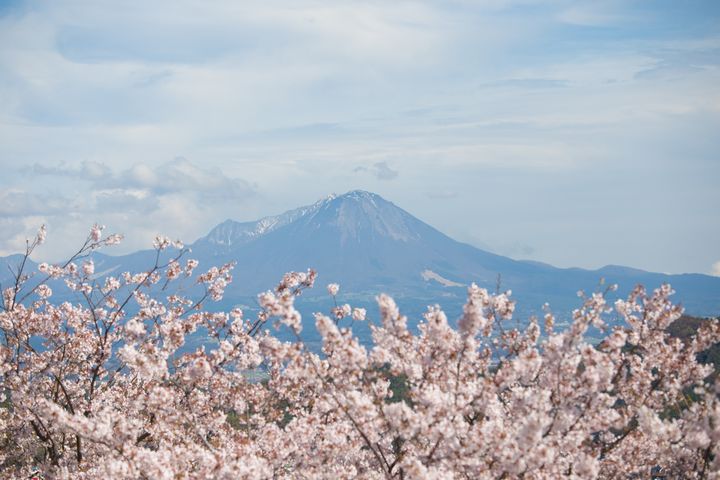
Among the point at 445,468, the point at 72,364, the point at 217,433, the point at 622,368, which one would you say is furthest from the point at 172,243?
the point at 622,368

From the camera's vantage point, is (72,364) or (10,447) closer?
(72,364)

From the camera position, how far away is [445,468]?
573 cm

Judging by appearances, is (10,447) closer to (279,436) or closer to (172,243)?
(172,243)

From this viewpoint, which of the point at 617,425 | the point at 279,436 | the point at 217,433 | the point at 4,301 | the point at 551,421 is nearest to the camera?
the point at 551,421

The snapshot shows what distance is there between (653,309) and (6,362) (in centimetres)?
995

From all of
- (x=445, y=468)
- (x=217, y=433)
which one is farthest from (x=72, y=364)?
(x=445, y=468)

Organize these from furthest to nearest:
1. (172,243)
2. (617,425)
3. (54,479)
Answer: (172,243), (54,479), (617,425)

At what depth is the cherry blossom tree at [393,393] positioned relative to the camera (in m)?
5.62

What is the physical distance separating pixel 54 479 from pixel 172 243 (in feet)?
15.1

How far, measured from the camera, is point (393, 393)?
7.88 meters

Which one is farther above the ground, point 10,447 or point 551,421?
point 551,421

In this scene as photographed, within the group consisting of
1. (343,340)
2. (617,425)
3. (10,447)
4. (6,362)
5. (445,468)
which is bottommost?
(10,447)

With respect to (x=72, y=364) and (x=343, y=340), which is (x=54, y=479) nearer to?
(x=72, y=364)

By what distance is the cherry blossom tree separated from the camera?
5617 mm
